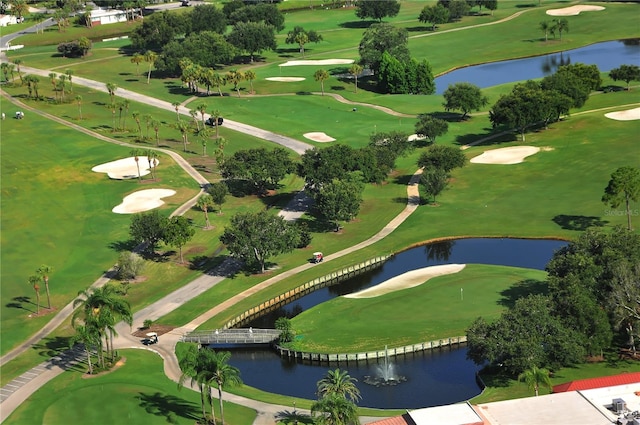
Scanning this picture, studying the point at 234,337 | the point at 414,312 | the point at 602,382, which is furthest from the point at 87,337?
the point at 602,382

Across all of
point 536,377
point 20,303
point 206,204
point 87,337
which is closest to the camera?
point 536,377

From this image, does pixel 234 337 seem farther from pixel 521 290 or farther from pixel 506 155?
pixel 506 155

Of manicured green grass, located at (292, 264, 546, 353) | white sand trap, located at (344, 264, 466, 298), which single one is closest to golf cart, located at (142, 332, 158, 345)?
manicured green grass, located at (292, 264, 546, 353)

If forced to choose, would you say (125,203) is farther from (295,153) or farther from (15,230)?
(295,153)

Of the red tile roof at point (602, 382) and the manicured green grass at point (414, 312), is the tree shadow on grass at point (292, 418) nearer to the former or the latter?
the manicured green grass at point (414, 312)

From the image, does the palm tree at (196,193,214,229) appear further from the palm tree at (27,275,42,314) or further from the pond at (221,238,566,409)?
the palm tree at (27,275,42,314)

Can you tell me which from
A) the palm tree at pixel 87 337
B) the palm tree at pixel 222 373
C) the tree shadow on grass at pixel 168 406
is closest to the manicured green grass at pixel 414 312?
the tree shadow on grass at pixel 168 406
